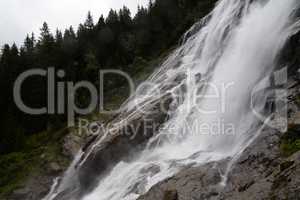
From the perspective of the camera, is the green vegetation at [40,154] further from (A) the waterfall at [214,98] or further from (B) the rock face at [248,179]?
(B) the rock face at [248,179]

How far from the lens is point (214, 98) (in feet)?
85.0

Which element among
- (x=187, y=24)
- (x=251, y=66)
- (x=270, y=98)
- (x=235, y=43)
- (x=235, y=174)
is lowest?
(x=235, y=174)

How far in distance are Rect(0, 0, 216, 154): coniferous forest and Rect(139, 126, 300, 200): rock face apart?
24.5 meters

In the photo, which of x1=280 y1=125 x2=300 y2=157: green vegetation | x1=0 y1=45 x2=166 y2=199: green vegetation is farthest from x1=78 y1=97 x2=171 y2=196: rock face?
x1=280 y1=125 x2=300 y2=157: green vegetation

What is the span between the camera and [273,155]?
1673cm

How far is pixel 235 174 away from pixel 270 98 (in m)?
4.68

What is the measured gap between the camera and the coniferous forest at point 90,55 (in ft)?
147

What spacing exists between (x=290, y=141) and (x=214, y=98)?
924 centimetres

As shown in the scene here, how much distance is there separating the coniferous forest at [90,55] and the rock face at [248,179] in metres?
24.5

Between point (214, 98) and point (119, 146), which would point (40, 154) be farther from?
point (214, 98)

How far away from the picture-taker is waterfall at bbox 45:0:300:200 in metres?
21.2

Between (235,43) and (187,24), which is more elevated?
(187,24)

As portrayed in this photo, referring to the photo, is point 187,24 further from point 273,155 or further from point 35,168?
point 273,155

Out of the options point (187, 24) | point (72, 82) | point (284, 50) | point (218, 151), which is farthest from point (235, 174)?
point (72, 82)
